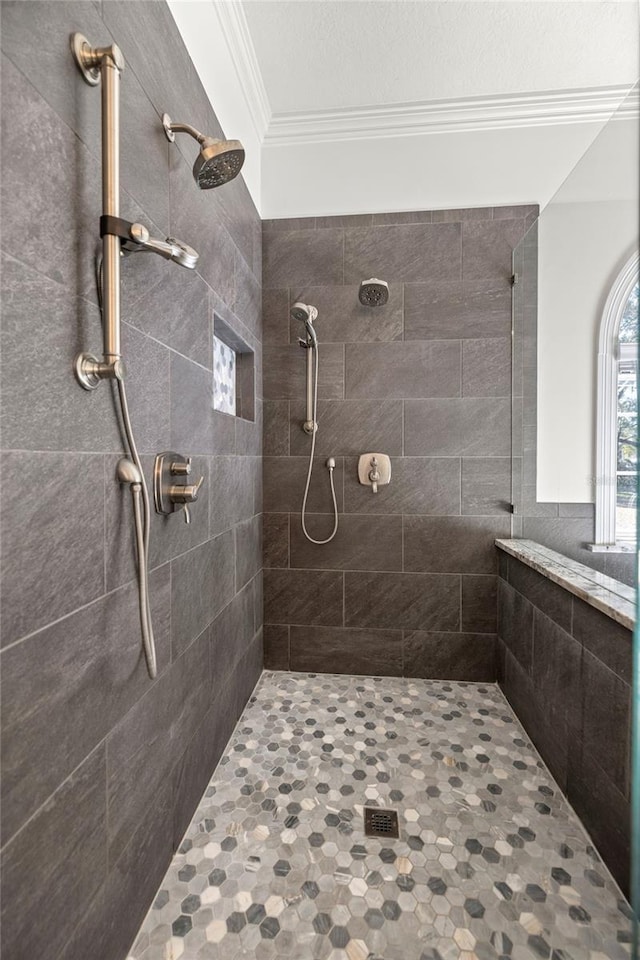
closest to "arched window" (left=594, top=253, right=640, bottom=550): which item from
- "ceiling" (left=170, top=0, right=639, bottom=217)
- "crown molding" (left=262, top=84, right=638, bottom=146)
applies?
"ceiling" (left=170, top=0, right=639, bottom=217)

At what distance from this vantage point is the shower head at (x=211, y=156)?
1.10 m

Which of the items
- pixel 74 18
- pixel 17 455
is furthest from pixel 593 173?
pixel 17 455

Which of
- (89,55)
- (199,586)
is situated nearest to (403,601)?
(199,586)

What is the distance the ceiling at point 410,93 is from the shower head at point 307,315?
2.08 ft

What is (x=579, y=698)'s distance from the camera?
4.50ft

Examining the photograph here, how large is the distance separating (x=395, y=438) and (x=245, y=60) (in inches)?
70.5

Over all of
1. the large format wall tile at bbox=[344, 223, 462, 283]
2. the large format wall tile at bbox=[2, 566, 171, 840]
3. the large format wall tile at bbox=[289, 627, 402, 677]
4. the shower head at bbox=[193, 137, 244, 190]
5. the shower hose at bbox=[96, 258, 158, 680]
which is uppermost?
the large format wall tile at bbox=[344, 223, 462, 283]

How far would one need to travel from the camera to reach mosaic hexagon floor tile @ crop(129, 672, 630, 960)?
1023mm

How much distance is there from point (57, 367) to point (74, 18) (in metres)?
0.67

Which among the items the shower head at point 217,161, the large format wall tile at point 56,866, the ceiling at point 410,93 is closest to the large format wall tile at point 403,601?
the large format wall tile at point 56,866

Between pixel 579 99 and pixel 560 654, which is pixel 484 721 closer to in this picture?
pixel 560 654

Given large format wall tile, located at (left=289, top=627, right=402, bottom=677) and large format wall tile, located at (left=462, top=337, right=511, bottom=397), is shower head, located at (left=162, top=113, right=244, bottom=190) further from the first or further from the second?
large format wall tile, located at (left=289, top=627, right=402, bottom=677)

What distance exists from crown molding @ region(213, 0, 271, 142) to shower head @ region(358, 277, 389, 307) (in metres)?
0.97

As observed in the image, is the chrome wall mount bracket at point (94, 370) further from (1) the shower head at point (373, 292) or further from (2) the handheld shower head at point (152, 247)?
(1) the shower head at point (373, 292)
